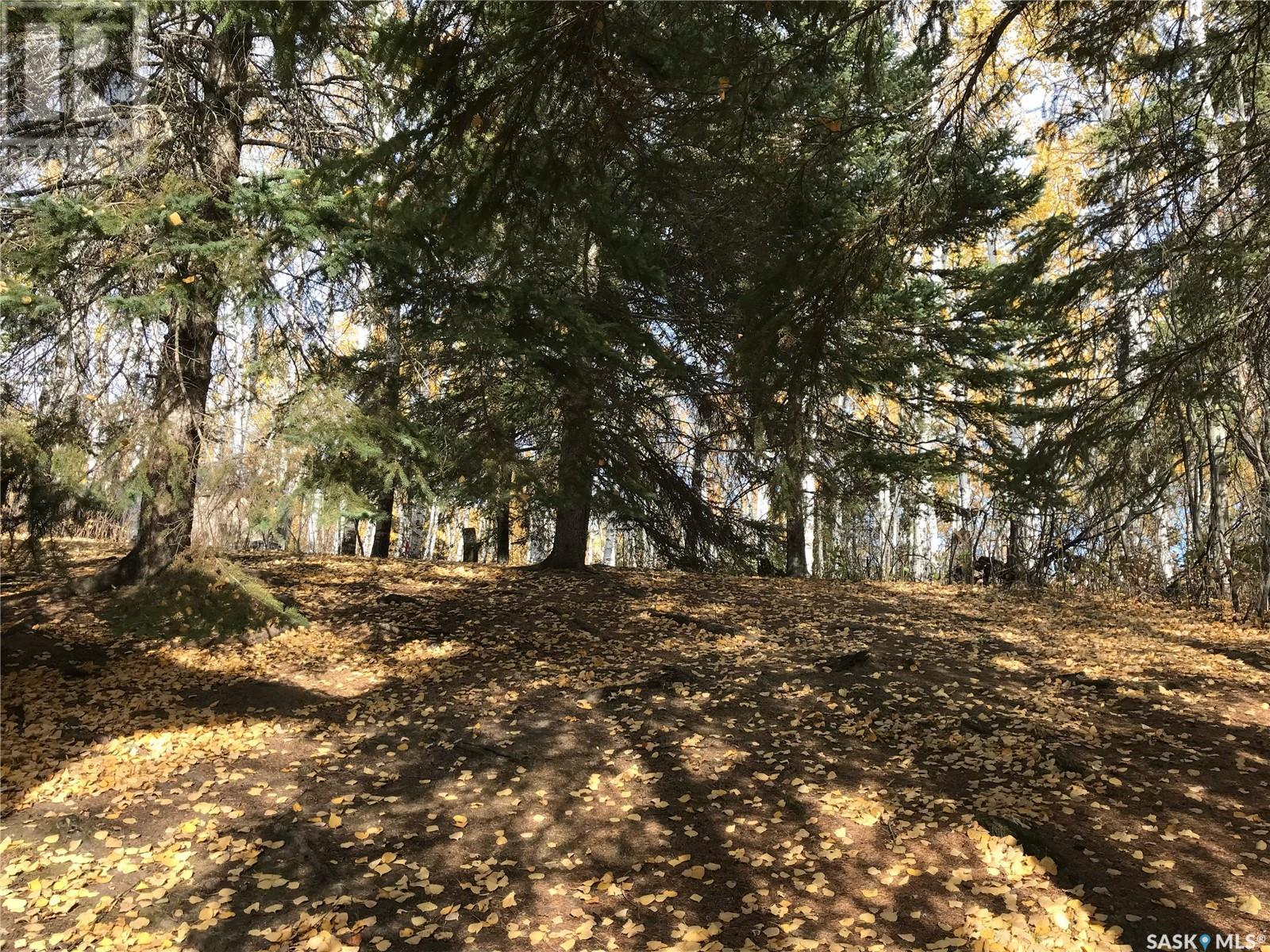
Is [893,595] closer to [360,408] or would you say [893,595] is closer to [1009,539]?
[1009,539]

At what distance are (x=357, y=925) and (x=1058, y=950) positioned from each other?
3.33 m

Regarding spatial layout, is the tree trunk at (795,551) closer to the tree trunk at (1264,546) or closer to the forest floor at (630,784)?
the forest floor at (630,784)

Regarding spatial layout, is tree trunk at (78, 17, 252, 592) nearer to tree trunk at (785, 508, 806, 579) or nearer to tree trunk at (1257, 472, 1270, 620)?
tree trunk at (785, 508, 806, 579)

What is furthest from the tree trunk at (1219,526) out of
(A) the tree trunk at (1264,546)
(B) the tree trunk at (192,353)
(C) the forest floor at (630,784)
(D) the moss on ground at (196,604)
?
(B) the tree trunk at (192,353)

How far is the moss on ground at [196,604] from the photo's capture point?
17.5ft

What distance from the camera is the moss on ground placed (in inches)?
210

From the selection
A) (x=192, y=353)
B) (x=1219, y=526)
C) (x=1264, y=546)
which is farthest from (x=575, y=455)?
(x=1219, y=526)

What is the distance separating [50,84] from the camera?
6.07m

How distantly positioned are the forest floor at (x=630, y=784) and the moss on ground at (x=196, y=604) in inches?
38.1

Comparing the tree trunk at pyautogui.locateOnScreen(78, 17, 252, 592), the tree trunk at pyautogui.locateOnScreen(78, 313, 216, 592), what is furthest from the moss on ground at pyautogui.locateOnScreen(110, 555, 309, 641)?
the tree trunk at pyautogui.locateOnScreen(78, 17, 252, 592)

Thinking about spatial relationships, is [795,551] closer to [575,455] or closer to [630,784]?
[575,455]

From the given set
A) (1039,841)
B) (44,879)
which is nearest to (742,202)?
(1039,841)

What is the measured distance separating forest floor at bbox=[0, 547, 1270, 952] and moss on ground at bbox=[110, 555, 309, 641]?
38.1 inches

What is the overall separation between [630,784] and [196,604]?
138 inches
